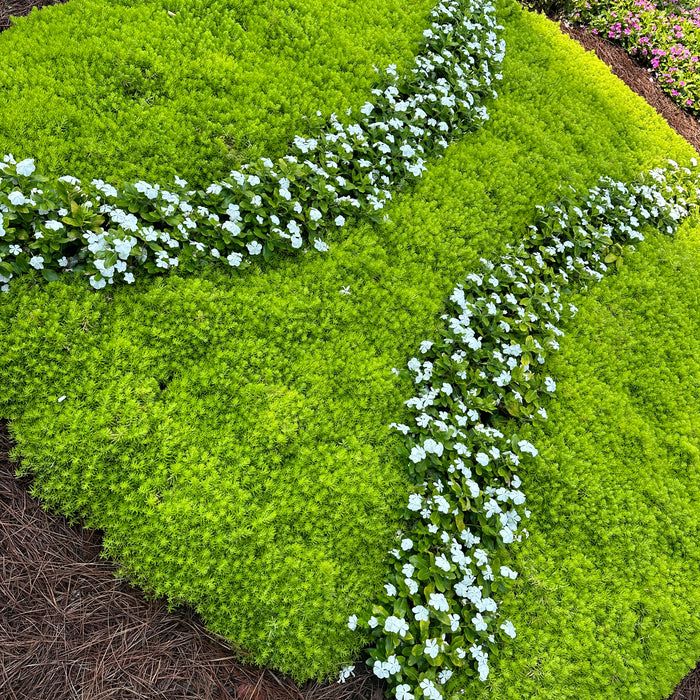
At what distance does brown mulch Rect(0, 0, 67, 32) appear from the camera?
4.98m

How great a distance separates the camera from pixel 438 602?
3.32 m

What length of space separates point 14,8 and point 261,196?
3665 mm

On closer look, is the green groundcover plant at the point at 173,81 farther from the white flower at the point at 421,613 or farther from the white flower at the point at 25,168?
the white flower at the point at 421,613

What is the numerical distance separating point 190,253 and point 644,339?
5.07 metres

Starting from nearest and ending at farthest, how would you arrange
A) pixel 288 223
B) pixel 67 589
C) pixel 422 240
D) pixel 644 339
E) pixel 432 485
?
pixel 67 589
pixel 432 485
pixel 288 223
pixel 422 240
pixel 644 339

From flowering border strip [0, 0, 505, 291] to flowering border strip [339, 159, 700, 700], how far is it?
5.15ft

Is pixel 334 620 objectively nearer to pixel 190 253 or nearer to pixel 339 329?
pixel 339 329

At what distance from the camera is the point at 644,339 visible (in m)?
5.49

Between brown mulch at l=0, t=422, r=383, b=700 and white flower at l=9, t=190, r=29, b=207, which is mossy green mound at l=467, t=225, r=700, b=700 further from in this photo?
white flower at l=9, t=190, r=29, b=207

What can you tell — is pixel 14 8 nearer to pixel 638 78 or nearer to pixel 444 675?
pixel 444 675

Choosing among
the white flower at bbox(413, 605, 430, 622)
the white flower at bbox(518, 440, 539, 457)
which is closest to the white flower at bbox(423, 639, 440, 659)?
the white flower at bbox(413, 605, 430, 622)

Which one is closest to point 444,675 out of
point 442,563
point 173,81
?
point 442,563

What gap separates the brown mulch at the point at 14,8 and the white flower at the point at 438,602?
6825 mm

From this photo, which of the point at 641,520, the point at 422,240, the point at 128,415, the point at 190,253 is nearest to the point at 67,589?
the point at 128,415
